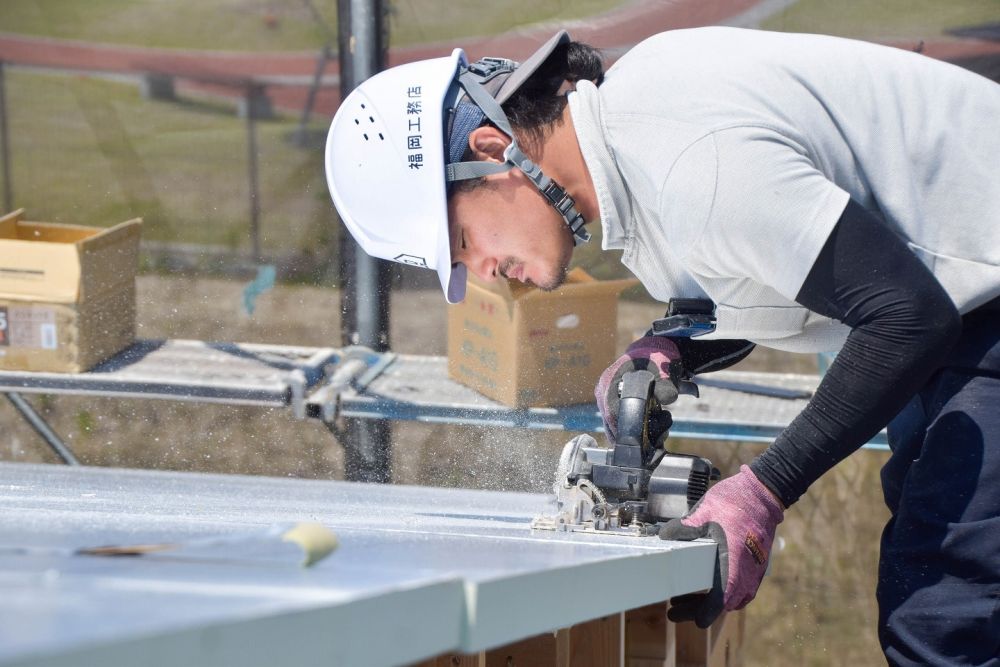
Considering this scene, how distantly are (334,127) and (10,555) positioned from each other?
4.90 feet

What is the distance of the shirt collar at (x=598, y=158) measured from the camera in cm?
198

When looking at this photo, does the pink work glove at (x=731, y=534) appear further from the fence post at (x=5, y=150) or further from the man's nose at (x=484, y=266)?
the fence post at (x=5, y=150)

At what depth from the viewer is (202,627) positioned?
26.5 inches

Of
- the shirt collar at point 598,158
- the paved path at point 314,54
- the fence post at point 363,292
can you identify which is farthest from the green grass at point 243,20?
the shirt collar at point 598,158

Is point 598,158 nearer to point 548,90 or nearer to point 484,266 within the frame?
point 548,90

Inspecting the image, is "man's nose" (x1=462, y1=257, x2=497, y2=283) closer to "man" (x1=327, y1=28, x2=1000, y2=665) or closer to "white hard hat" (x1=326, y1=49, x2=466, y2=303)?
"white hard hat" (x1=326, y1=49, x2=466, y2=303)

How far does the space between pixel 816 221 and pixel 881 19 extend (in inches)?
112

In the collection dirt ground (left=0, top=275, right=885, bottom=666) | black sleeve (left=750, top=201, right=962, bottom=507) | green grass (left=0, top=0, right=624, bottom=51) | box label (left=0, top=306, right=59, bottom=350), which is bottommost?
dirt ground (left=0, top=275, right=885, bottom=666)

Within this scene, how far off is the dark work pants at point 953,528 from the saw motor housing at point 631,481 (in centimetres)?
38

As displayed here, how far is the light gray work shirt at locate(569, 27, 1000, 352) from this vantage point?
1.70 metres

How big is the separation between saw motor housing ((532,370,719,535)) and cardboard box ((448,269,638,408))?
1.87 metres

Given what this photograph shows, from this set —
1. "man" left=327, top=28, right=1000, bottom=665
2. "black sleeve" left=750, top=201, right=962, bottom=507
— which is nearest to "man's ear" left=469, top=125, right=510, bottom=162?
"man" left=327, top=28, right=1000, bottom=665

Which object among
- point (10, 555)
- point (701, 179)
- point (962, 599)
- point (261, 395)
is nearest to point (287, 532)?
point (10, 555)

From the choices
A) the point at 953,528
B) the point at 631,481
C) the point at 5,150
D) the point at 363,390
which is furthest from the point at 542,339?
the point at 5,150
